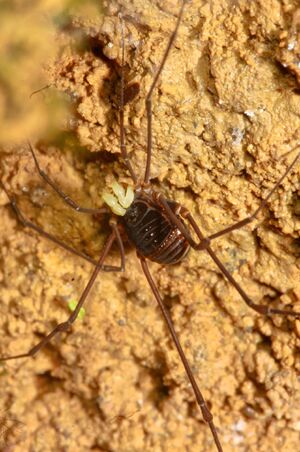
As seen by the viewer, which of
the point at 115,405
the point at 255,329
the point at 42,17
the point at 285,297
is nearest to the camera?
the point at 42,17

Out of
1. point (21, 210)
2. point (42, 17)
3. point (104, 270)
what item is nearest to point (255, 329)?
point (104, 270)

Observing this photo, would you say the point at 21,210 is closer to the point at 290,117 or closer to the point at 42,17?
the point at 42,17

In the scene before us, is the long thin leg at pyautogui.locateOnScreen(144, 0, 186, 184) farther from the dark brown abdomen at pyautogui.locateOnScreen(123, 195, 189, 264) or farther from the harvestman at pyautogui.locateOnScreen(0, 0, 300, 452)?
the dark brown abdomen at pyautogui.locateOnScreen(123, 195, 189, 264)

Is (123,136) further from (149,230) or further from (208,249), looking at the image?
(208,249)

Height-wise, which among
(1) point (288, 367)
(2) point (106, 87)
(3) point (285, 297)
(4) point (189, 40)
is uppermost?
(2) point (106, 87)

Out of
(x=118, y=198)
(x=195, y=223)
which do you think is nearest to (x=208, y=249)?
(x=195, y=223)

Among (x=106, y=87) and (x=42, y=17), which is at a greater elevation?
(x=42, y=17)

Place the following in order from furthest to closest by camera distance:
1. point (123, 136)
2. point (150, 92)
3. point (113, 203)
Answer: point (113, 203) → point (123, 136) → point (150, 92)
